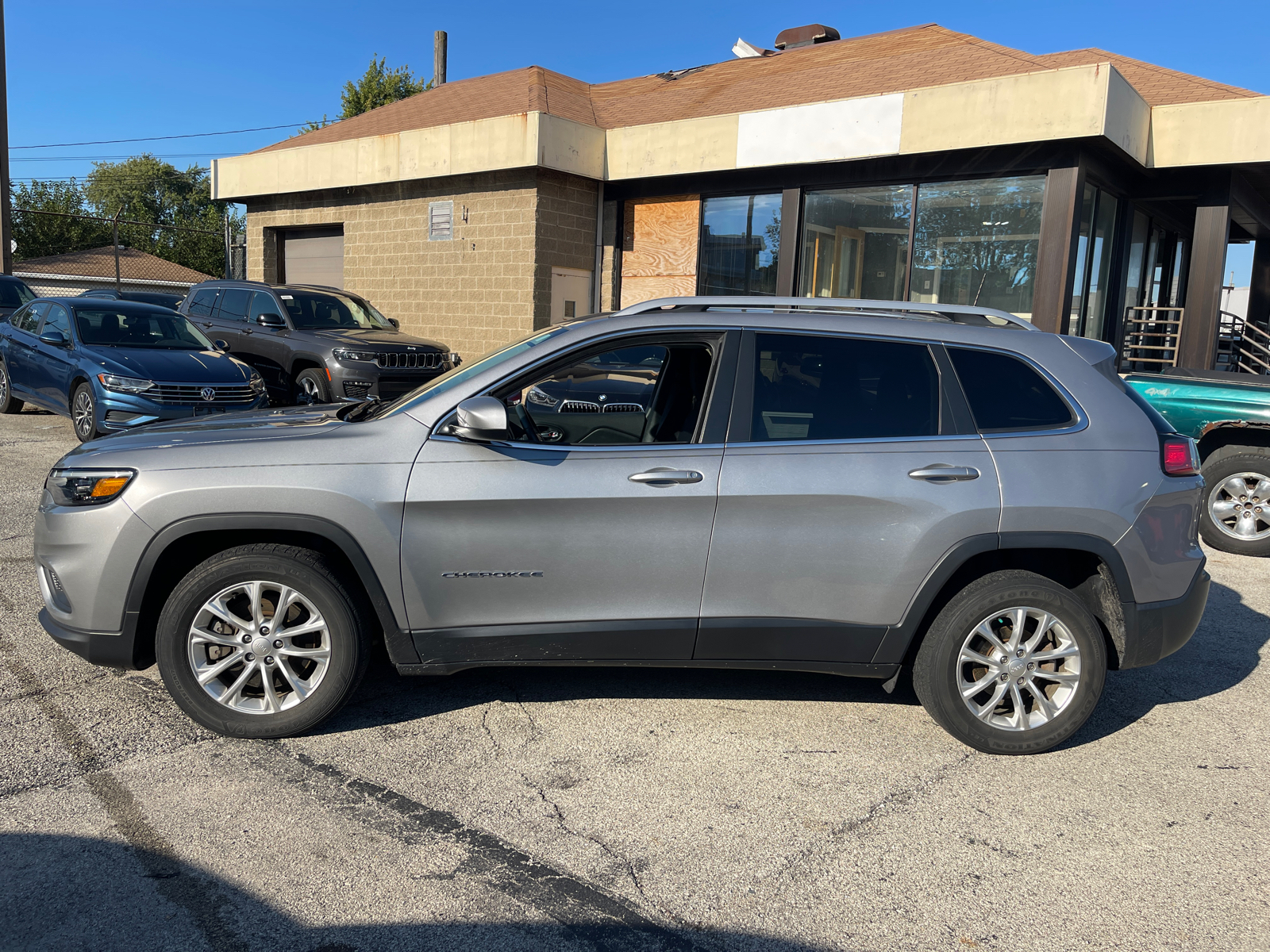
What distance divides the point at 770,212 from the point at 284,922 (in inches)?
569

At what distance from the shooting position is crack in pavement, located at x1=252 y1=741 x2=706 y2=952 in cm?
271

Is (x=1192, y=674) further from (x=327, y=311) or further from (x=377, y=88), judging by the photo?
(x=377, y=88)

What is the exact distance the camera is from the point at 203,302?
560 inches

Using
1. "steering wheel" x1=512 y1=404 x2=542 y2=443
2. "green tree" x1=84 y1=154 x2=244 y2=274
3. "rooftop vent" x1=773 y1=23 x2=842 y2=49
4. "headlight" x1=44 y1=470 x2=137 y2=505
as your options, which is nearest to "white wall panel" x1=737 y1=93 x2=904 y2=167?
"rooftop vent" x1=773 y1=23 x2=842 y2=49

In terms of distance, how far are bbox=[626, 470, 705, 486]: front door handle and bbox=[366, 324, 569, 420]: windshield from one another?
0.71 m

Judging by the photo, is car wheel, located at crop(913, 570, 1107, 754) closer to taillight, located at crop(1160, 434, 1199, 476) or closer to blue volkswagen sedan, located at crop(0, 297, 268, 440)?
taillight, located at crop(1160, 434, 1199, 476)

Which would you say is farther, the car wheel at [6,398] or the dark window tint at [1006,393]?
the car wheel at [6,398]

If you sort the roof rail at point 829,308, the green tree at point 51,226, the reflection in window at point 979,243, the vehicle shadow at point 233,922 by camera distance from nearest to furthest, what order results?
the vehicle shadow at point 233,922
the roof rail at point 829,308
the reflection in window at point 979,243
the green tree at point 51,226

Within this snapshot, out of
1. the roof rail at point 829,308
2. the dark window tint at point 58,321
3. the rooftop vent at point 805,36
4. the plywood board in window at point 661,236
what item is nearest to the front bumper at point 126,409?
the dark window tint at point 58,321

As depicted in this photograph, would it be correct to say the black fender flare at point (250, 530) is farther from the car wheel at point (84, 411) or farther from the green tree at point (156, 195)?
the green tree at point (156, 195)

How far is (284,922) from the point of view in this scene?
2689 millimetres

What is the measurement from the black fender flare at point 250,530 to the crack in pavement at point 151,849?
1.45 feet

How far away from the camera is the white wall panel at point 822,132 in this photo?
13672mm

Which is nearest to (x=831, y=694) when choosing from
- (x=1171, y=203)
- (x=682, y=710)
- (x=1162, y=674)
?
(x=682, y=710)
